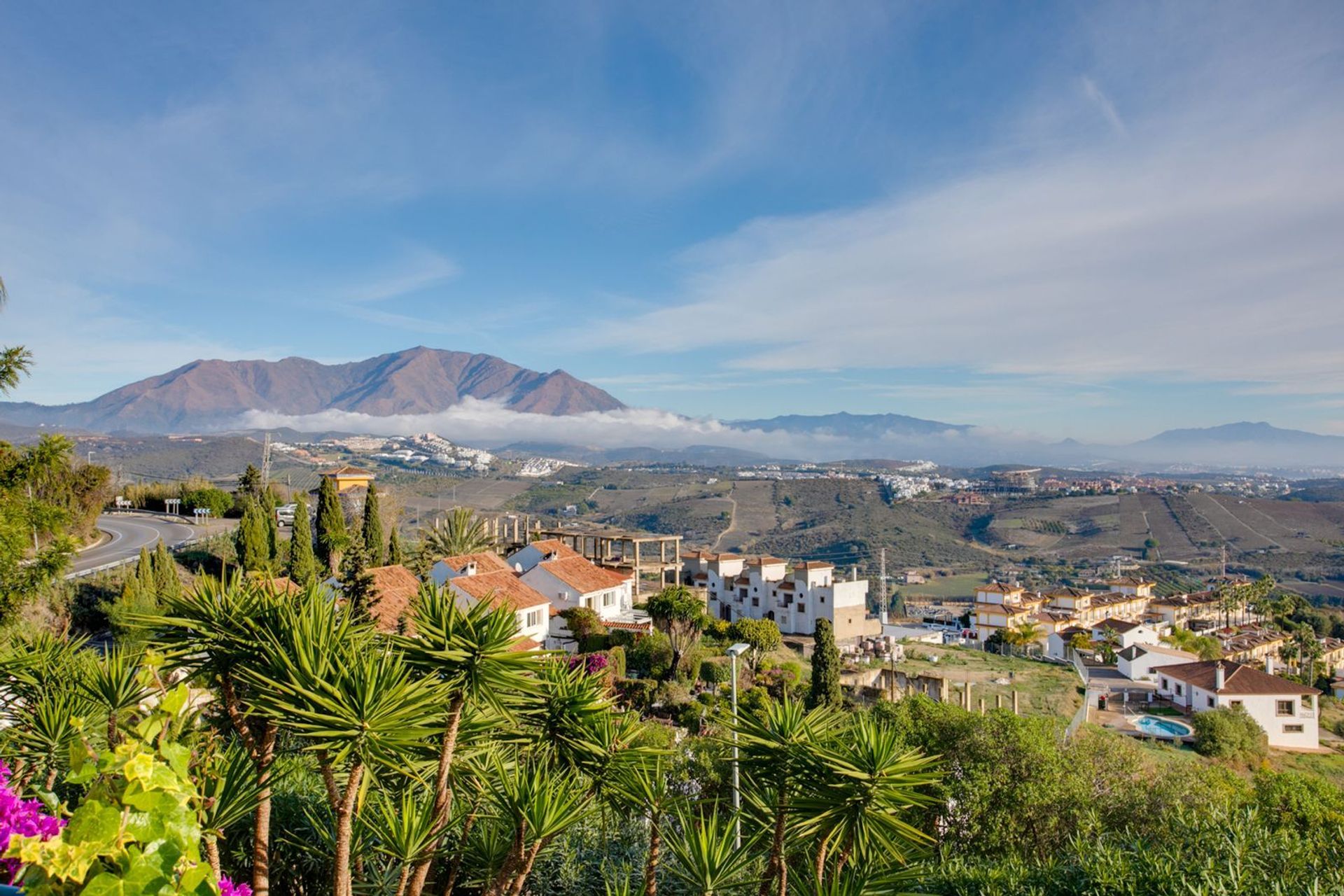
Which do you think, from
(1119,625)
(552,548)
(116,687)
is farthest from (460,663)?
(1119,625)

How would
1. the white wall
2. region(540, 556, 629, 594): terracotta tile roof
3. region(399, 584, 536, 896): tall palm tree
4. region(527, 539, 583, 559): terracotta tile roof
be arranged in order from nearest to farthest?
region(399, 584, 536, 896): tall palm tree, region(540, 556, 629, 594): terracotta tile roof, the white wall, region(527, 539, 583, 559): terracotta tile roof

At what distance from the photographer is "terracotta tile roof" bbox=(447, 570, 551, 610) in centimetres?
2256

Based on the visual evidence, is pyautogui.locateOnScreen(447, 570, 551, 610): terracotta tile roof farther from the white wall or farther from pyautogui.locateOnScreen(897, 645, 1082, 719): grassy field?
the white wall

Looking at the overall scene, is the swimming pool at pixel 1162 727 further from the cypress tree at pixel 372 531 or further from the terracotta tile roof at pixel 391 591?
the cypress tree at pixel 372 531

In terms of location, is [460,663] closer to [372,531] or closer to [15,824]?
[15,824]

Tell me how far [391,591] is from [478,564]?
4.87 meters

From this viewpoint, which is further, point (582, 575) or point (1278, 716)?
point (1278, 716)

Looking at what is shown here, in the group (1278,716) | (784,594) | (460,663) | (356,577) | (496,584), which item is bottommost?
(1278,716)

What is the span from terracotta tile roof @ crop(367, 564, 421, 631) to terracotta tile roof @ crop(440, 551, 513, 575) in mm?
1845

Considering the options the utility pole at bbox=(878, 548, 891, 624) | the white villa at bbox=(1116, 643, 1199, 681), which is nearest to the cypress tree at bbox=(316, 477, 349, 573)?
the utility pole at bbox=(878, 548, 891, 624)

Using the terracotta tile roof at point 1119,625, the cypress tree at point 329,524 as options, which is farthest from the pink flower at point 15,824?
the terracotta tile roof at point 1119,625

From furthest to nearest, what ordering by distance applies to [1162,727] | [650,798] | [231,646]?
[1162,727]
[650,798]
[231,646]

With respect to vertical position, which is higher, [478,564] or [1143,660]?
[478,564]

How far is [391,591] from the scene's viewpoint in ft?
74.9
